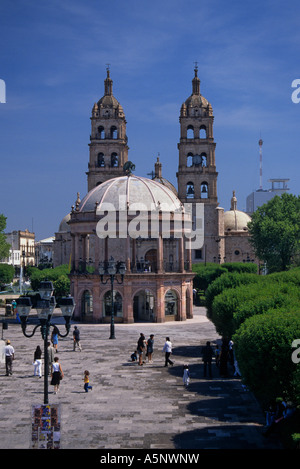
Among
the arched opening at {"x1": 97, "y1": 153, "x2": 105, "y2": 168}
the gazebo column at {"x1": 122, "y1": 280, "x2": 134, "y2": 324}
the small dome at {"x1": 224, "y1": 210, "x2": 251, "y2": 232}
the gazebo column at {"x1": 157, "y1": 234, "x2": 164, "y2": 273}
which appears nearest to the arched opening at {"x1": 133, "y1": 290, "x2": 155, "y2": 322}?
the gazebo column at {"x1": 122, "y1": 280, "x2": 134, "y2": 324}

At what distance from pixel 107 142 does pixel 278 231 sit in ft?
93.3

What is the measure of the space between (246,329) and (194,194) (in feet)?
190

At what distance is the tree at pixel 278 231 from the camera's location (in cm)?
5862

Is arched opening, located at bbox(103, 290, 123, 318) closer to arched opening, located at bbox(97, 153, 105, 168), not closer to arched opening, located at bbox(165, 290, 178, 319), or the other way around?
arched opening, located at bbox(165, 290, 178, 319)

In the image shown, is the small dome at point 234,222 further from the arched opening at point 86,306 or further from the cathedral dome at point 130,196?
the arched opening at point 86,306

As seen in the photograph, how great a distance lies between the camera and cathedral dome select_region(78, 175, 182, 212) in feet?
149

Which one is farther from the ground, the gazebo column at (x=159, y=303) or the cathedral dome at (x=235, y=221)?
the cathedral dome at (x=235, y=221)

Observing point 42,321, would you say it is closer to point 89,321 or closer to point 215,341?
point 215,341

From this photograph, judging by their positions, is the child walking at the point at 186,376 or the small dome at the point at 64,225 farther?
the small dome at the point at 64,225

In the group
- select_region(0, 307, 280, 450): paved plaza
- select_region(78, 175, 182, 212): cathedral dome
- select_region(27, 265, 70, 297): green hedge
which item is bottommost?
select_region(0, 307, 280, 450): paved plaza

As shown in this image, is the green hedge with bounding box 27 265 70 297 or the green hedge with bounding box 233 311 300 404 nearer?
the green hedge with bounding box 233 311 300 404

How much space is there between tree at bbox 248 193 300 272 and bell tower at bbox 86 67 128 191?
2266 cm

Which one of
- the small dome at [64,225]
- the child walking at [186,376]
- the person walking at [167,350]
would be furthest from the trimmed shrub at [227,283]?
the small dome at [64,225]

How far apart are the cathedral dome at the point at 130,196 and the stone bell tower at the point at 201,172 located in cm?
2776
